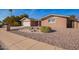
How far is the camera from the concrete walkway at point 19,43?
10.8ft

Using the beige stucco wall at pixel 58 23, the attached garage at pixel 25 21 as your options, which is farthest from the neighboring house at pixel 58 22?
the attached garage at pixel 25 21

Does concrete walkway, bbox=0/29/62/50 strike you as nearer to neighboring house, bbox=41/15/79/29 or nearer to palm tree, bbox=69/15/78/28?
neighboring house, bbox=41/15/79/29

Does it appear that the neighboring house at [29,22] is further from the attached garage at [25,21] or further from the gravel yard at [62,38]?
the gravel yard at [62,38]

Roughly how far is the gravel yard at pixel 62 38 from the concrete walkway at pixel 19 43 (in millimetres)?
70

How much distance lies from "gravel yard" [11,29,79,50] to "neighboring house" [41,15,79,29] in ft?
0.24

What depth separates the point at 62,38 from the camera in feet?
10.9

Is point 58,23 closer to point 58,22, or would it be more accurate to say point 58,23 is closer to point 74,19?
point 58,22

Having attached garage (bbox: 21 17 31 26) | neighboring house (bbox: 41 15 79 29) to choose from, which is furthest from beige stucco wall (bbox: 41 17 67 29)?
attached garage (bbox: 21 17 31 26)

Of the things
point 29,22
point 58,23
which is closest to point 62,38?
point 58,23

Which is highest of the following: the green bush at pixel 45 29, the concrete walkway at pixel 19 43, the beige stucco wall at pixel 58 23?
the beige stucco wall at pixel 58 23

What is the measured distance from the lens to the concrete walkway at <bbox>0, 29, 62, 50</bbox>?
3.28 metres
